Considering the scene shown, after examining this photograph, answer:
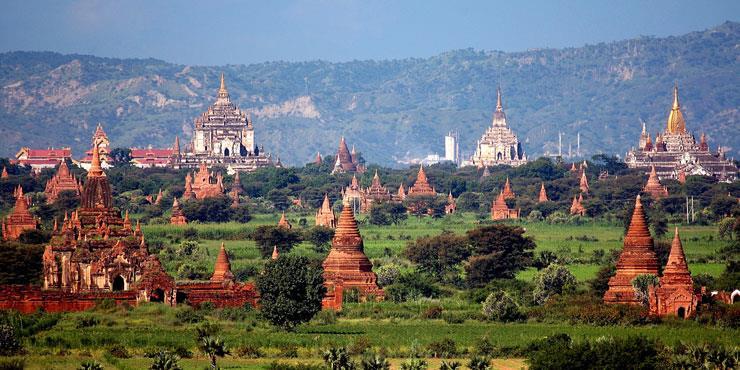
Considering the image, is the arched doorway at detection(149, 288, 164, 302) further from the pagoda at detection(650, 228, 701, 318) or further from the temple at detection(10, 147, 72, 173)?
the temple at detection(10, 147, 72, 173)

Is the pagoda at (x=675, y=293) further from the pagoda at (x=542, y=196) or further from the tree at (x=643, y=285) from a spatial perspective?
the pagoda at (x=542, y=196)

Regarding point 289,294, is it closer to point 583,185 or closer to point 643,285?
point 643,285

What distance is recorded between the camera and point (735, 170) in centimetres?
15200

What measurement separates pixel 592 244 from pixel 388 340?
35.7m

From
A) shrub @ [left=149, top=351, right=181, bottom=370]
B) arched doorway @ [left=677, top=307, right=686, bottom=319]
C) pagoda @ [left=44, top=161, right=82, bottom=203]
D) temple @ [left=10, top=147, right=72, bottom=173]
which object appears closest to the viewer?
shrub @ [left=149, top=351, right=181, bottom=370]

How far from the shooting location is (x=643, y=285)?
63.7 meters

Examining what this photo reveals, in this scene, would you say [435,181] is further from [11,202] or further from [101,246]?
[101,246]

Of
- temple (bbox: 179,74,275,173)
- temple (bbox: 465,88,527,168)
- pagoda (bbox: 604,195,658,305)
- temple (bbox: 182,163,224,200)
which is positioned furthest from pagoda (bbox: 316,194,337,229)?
temple (bbox: 465,88,527,168)

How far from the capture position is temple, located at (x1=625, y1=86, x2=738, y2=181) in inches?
5886

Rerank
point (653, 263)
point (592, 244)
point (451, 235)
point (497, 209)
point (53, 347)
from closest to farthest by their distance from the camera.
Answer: point (53, 347) → point (653, 263) → point (451, 235) → point (592, 244) → point (497, 209)

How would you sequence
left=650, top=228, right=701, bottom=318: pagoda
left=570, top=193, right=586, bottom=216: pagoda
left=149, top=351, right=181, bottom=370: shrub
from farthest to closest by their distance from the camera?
left=570, top=193, right=586, bottom=216: pagoda, left=650, top=228, right=701, bottom=318: pagoda, left=149, top=351, right=181, bottom=370: shrub

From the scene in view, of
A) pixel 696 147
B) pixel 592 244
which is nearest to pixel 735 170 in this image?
pixel 696 147

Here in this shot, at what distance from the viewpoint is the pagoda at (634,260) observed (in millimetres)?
63878

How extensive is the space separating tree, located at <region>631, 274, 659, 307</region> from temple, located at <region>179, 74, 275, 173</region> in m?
92.3
